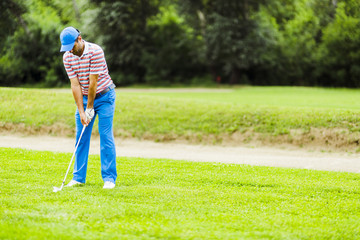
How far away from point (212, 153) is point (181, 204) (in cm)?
600

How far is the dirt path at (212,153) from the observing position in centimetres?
1017

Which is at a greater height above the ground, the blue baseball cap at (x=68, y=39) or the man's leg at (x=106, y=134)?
the blue baseball cap at (x=68, y=39)

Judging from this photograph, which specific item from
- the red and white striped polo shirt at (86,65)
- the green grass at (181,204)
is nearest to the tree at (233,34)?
the green grass at (181,204)

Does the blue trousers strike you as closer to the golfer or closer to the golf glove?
the golfer

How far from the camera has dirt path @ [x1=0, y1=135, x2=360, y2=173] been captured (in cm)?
1017

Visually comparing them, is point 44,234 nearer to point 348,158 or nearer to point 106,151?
point 106,151

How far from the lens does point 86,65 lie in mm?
6539

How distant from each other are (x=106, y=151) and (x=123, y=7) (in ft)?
110

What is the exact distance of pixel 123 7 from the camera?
38.7m

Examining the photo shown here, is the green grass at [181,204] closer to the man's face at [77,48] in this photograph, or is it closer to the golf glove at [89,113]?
the golf glove at [89,113]

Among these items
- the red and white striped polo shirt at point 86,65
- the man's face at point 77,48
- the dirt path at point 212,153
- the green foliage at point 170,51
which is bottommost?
the dirt path at point 212,153

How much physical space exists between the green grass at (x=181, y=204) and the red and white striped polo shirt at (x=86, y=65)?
1.55 meters

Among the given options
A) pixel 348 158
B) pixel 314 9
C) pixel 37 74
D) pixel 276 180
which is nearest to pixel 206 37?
pixel 314 9

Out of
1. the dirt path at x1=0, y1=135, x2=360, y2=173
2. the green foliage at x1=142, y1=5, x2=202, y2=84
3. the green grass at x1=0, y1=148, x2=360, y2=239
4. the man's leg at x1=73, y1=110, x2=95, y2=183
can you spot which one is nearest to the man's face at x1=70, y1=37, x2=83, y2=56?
the man's leg at x1=73, y1=110, x2=95, y2=183
